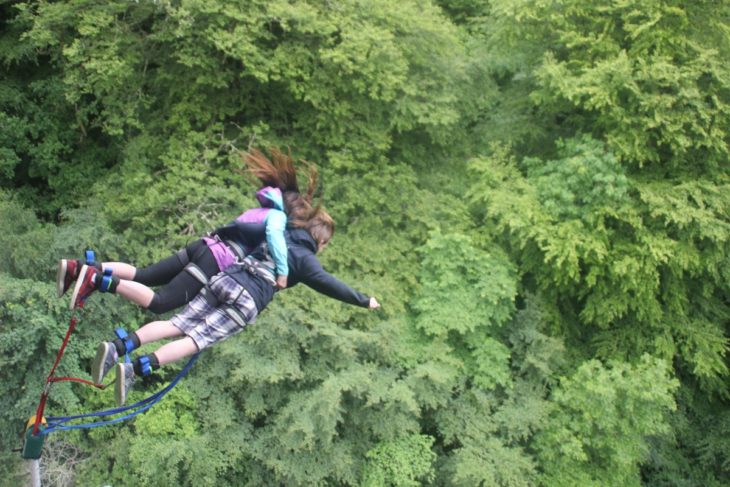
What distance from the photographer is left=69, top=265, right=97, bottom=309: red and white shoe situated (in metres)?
3.46

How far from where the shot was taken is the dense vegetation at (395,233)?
7.52 m

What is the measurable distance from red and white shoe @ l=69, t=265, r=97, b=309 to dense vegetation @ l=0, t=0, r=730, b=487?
4010mm

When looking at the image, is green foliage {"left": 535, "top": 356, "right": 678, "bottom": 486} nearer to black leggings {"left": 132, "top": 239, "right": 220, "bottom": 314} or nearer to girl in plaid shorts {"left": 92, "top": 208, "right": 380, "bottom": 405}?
girl in plaid shorts {"left": 92, "top": 208, "right": 380, "bottom": 405}

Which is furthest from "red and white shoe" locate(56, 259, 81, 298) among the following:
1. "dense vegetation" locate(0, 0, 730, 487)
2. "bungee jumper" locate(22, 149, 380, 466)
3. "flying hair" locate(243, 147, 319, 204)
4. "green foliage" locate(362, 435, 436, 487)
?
"green foliage" locate(362, 435, 436, 487)

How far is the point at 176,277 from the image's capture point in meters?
4.00

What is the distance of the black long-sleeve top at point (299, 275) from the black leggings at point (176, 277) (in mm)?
215

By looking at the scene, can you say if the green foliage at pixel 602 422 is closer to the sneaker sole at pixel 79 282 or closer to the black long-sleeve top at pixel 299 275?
the black long-sleeve top at pixel 299 275

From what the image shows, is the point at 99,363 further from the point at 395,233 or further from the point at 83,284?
the point at 395,233

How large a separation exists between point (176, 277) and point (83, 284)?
635mm

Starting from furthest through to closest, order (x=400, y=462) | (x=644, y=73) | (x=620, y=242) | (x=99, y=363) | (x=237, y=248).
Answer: (x=620, y=242), (x=644, y=73), (x=400, y=462), (x=237, y=248), (x=99, y=363)

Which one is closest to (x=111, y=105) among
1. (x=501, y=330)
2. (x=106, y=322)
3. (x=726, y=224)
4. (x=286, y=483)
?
(x=106, y=322)

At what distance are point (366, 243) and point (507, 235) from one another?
2142 mm

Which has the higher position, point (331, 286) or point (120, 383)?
point (331, 286)

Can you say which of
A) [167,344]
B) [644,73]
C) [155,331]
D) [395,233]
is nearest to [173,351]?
[167,344]
